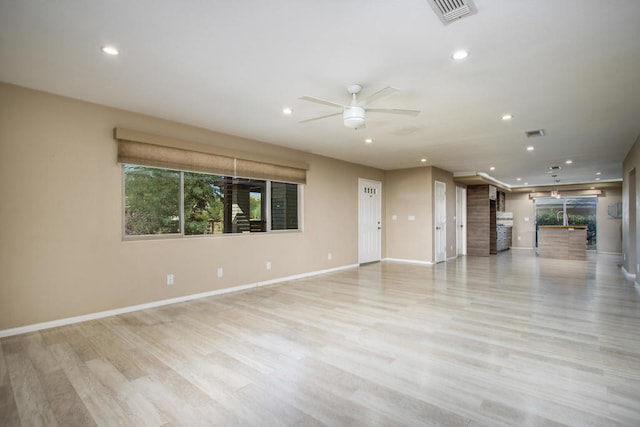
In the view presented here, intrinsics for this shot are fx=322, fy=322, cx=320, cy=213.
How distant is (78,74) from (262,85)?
5.54 feet

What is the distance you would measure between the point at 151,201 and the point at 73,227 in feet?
3.01

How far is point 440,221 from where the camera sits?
27.9ft

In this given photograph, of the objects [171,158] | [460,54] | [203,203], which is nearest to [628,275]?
[460,54]

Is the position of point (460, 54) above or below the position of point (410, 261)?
above

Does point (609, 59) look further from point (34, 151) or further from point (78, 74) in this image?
point (34, 151)

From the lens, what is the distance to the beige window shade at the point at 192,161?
3957 mm

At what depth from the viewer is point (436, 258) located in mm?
8227

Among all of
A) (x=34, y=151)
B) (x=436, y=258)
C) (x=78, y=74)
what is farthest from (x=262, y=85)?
(x=436, y=258)

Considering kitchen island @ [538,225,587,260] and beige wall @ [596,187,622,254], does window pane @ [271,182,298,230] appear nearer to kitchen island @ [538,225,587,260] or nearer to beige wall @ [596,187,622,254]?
kitchen island @ [538,225,587,260]

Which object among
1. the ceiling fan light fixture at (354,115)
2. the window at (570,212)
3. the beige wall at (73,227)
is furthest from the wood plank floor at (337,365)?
the window at (570,212)

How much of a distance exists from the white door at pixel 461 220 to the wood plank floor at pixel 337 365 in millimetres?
5409

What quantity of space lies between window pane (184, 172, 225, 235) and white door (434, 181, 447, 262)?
5.55m

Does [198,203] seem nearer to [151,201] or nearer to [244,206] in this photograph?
[151,201]

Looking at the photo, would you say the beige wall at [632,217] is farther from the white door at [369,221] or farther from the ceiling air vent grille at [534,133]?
the white door at [369,221]
